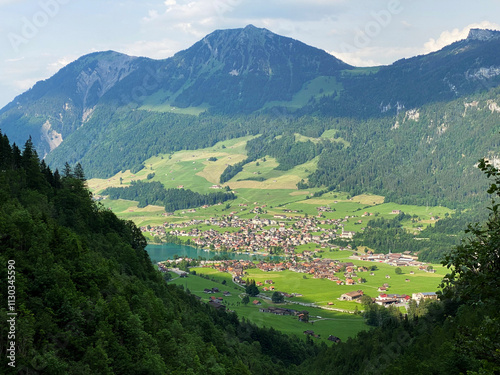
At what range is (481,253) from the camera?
12.7 m

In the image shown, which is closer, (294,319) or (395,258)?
(294,319)

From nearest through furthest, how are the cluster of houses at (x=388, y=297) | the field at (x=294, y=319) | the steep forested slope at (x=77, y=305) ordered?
the steep forested slope at (x=77, y=305) → the field at (x=294, y=319) → the cluster of houses at (x=388, y=297)

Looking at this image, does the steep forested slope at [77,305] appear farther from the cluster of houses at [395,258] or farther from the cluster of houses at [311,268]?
the cluster of houses at [395,258]

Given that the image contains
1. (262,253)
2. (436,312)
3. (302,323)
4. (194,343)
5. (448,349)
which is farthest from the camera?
(262,253)

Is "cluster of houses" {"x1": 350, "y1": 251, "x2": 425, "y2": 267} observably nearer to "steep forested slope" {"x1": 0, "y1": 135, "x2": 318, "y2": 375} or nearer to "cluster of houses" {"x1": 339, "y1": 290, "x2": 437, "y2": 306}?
"cluster of houses" {"x1": 339, "y1": 290, "x2": 437, "y2": 306}

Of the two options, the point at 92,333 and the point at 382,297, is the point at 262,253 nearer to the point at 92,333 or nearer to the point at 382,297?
the point at 382,297

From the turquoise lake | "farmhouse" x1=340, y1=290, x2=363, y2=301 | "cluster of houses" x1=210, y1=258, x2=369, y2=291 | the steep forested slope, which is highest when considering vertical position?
the steep forested slope

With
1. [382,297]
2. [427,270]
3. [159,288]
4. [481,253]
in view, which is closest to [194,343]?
[159,288]

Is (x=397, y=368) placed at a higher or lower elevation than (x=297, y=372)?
higher

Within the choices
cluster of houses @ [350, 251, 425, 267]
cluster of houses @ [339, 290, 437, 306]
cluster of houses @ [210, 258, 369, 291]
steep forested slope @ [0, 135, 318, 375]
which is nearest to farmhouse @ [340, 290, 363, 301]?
cluster of houses @ [339, 290, 437, 306]

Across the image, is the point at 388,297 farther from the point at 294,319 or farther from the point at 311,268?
the point at 311,268

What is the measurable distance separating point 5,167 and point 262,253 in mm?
140824

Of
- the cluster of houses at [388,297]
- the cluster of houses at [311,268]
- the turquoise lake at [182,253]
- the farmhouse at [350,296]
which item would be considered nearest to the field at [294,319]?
the farmhouse at [350,296]

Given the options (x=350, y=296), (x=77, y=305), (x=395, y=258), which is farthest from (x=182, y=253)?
(x=77, y=305)
